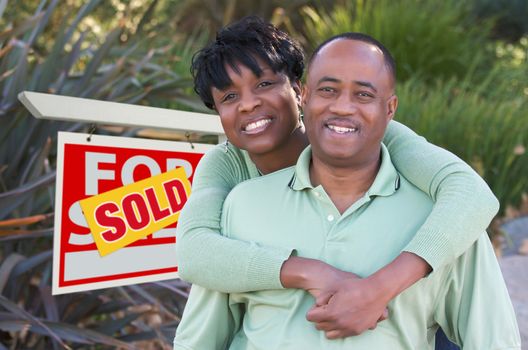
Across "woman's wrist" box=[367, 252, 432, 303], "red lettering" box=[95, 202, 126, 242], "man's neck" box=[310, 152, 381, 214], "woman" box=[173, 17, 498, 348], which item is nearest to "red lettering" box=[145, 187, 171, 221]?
"red lettering" box=[95, 202, 126, 242]

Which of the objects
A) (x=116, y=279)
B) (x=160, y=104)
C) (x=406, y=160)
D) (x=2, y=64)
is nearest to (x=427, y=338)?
(x=406, y=160)

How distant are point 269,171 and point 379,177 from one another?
1.75 feet

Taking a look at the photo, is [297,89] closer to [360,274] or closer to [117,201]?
[360,274]

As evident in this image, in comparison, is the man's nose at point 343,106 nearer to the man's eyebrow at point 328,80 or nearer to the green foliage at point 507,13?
the man's eyebrow at point 328,80

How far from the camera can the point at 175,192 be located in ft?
11.2

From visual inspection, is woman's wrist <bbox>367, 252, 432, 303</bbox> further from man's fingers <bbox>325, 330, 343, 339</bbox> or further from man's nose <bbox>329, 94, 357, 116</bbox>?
man's nose <bbox>329, 94, 357, 116</bbox>

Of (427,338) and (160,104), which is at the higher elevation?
(160,104)

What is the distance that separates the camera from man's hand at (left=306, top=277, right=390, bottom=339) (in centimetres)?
193

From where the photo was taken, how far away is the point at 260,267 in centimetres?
203

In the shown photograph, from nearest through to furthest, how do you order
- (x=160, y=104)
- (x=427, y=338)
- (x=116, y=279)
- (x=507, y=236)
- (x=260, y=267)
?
(x=260, y=267), (x=427, y=338), (x=116, y=279), (x=160, y=104), (x=507, y=236)

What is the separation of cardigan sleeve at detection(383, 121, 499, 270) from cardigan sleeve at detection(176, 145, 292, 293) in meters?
0.35

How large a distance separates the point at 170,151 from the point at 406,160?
144 cm

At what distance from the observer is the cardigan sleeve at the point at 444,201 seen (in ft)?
6.51

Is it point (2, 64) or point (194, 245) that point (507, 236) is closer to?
point (2, 64)
